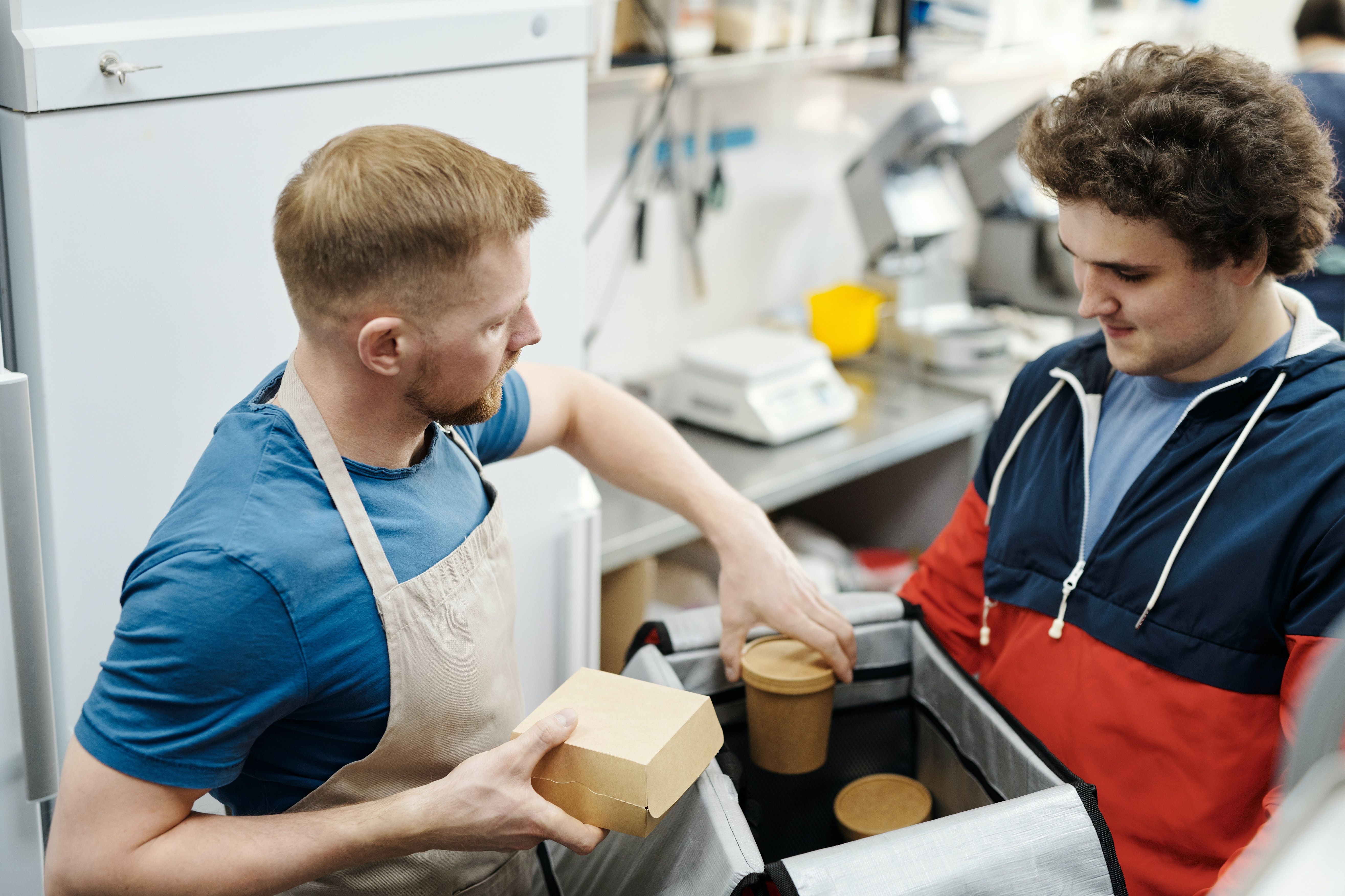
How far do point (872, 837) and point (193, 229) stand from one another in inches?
41.1

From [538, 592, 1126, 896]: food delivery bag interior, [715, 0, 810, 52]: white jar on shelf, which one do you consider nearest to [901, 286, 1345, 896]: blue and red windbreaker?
[538, 592, 1126, 896]: food delivery bag interior

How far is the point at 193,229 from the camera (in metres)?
1.39

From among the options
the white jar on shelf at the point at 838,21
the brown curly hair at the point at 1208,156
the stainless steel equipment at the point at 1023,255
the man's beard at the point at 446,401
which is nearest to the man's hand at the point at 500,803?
the man's beard at the point at 446,401

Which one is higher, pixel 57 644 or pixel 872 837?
pixel 872 837

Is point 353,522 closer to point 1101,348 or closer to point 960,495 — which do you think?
point 1101,348

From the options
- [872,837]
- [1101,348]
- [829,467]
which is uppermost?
[1101,348]

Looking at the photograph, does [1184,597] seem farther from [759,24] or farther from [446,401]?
[759,24]

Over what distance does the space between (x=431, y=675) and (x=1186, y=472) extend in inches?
32.9

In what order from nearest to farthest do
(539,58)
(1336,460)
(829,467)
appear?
(1336,460) < (539,58) < (829,467)

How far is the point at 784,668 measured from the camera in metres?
1.32

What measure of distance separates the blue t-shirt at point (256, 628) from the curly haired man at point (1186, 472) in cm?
75

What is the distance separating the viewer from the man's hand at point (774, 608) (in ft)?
4.40

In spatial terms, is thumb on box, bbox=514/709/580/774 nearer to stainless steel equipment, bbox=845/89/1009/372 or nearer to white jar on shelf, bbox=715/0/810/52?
white jar on shelf, bbox=715/0/810/52

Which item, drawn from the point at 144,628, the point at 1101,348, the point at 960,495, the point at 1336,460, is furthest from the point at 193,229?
the point at 960,495
